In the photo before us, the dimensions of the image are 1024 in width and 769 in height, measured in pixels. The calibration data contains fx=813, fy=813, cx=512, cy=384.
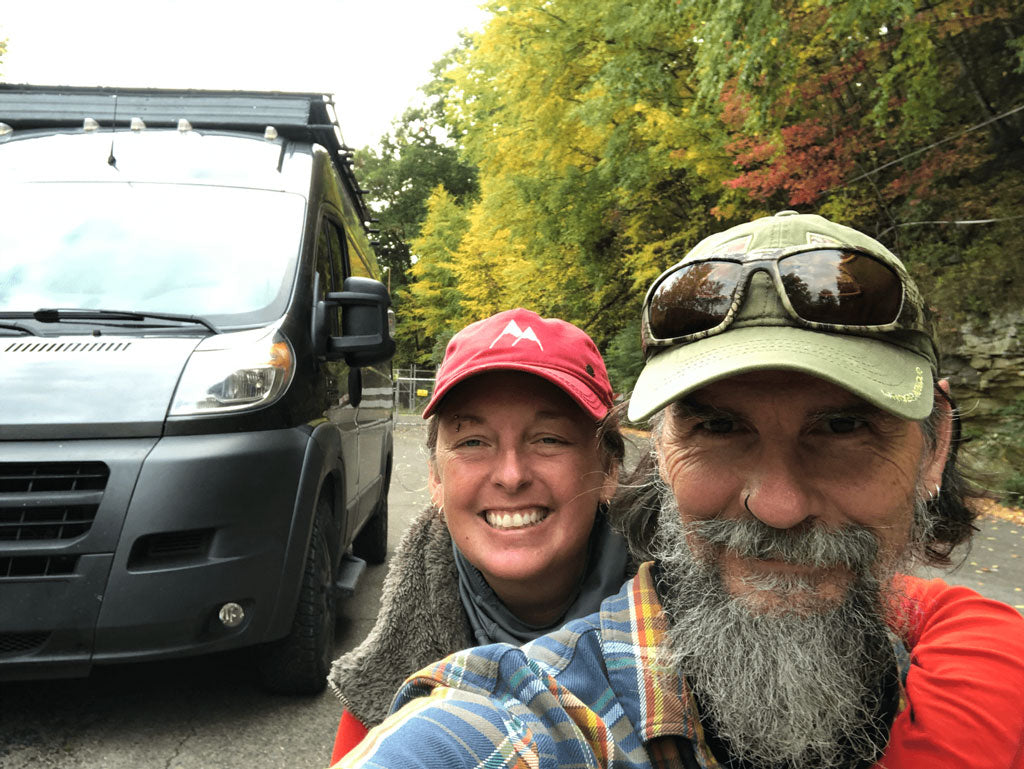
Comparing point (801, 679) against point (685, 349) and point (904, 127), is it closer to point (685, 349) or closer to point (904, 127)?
point (685, 349)

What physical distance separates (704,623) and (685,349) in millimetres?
437

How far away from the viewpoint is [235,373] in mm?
3219

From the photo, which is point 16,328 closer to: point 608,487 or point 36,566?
point 36,566

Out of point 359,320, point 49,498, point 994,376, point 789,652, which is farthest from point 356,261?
point 994,376

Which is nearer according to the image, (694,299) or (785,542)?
(785,542)

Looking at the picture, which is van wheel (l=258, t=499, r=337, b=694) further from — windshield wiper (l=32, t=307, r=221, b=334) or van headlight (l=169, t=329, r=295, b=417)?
windshield wiper (l=32, t=307, r=221, b=334)

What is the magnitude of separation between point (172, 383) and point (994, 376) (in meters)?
11.0

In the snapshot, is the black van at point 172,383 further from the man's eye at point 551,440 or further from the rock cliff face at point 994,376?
the rock cliff face at point 994,376

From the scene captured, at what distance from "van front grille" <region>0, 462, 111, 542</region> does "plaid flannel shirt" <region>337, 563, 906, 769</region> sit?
2.33m

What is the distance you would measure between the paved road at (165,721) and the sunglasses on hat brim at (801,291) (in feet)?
8.48

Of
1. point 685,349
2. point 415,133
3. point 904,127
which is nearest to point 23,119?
point 685,349

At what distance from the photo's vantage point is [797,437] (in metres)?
1.29

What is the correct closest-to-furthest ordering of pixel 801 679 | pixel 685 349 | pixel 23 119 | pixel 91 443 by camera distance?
pixel 801 679, pixel 685 349, pixel 91 443, pixel 23 119

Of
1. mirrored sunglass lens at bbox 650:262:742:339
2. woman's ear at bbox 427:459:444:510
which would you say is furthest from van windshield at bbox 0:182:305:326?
mirrored sunglass lens at bbox 650:262:742:339
